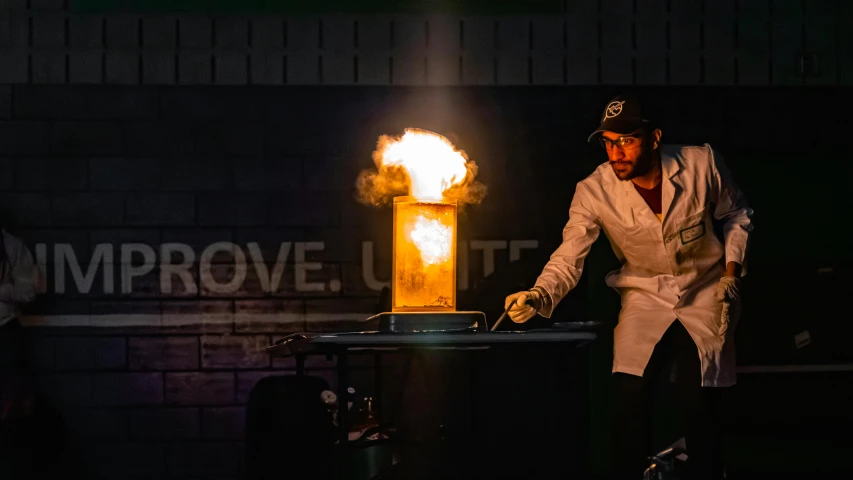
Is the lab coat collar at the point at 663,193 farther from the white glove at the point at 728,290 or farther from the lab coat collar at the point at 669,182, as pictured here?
the white glove at the point at 728,290

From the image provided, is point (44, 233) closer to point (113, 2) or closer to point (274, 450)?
point (113, 2)

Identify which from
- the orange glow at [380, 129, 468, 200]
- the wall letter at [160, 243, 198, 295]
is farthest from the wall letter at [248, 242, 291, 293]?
the orange glow at [380, 129, 468, 200]

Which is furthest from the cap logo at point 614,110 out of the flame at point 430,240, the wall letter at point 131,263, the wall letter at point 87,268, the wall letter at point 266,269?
the wall letter at point 87,268

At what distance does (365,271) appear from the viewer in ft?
22.4

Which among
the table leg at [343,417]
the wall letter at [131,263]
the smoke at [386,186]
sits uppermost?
the smoke at [386,186]

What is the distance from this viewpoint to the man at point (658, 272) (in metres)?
4.39

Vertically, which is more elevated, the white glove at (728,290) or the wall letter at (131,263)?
the wall letter at (131,263)

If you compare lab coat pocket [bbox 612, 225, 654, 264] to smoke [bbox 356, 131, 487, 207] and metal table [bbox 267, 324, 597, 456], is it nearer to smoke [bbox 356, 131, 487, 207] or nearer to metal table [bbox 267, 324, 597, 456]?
metal table [bbox 267, 324, 597, 456]

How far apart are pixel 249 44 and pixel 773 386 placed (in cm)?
354

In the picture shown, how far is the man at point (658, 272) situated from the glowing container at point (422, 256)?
454mm

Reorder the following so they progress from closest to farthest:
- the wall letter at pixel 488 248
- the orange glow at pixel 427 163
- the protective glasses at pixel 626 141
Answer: the protective glasses at pixel 626 141 < the orange glow at pixel 427 163 < the wall letter at pixel 488 248

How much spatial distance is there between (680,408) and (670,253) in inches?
23.8

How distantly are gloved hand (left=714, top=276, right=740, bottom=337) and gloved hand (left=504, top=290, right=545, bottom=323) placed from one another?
0.68 meters

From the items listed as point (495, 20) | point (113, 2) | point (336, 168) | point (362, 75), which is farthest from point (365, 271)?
point (113, 2)
